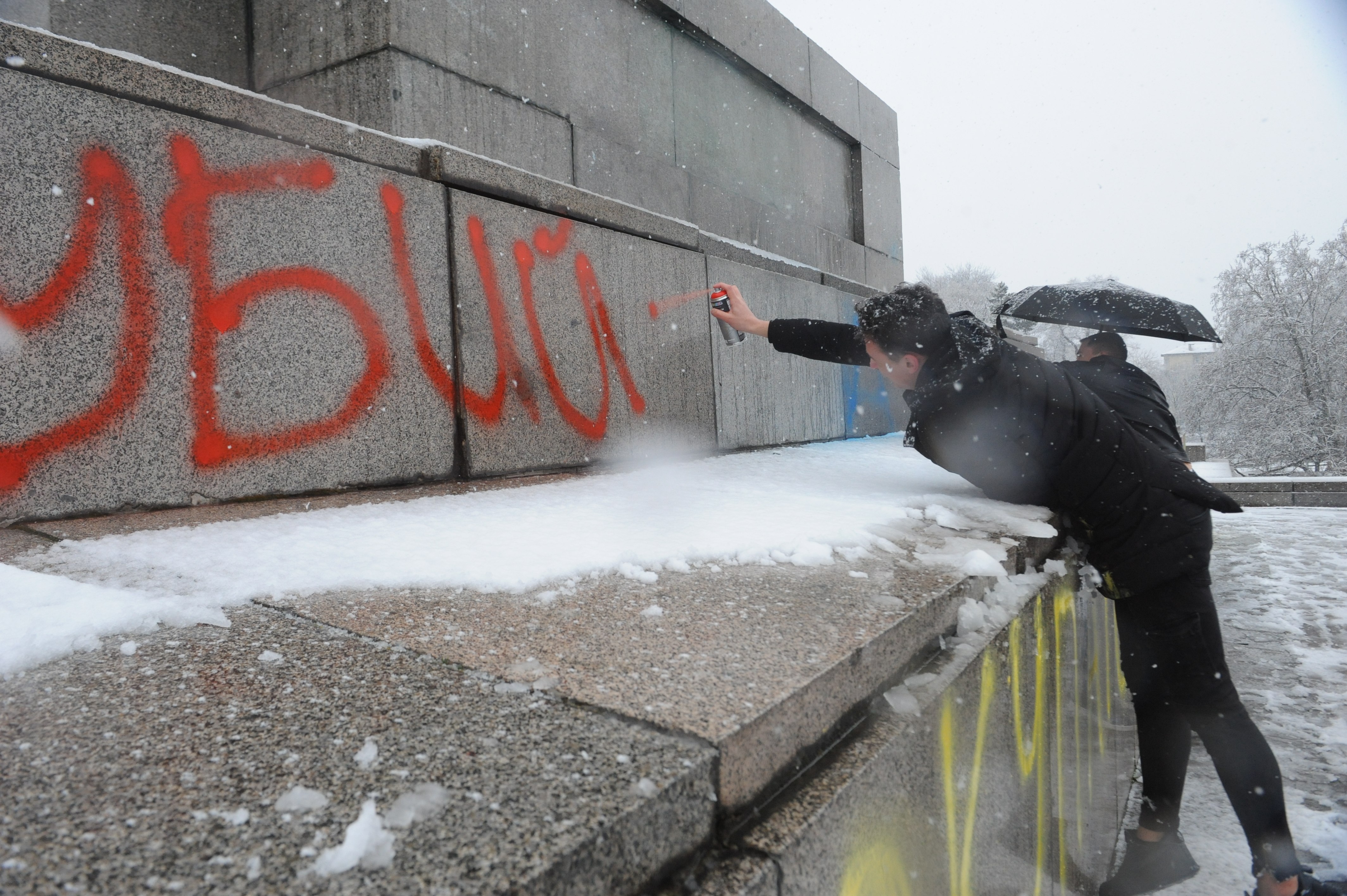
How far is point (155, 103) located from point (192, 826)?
2.67m

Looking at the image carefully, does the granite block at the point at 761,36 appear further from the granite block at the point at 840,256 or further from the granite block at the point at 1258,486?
the granite block at the point at 1258,486

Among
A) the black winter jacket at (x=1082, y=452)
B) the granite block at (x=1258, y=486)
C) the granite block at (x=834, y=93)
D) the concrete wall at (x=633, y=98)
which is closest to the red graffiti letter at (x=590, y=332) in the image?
the concrete wall at (x=633, y=98)

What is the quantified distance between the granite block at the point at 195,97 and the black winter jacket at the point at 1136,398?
304 centimetres

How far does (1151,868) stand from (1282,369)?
83.6 ft

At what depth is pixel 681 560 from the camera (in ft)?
6.61

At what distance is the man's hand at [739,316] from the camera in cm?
383

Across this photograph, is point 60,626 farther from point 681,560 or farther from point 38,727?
point 681,560

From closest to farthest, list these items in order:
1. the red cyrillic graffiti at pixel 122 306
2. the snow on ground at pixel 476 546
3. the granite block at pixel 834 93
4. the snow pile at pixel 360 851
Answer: the snow pile at pixel 360 851
the snow on ground at pixel 476 546
the red cyrillic graffiti at pixel 122 306
the granite block at pixel 834 93

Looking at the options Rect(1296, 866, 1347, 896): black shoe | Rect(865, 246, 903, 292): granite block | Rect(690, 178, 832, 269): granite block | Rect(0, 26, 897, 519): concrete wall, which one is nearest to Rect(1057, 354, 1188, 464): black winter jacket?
Rect(1296, 866, 1347, 896): black shoe

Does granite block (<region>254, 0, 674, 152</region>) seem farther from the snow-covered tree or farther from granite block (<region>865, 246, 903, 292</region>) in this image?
the snow-covered tree

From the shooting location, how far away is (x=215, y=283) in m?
2.72

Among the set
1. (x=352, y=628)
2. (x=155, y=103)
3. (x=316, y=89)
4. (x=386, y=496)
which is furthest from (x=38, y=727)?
(x=316, y=89)

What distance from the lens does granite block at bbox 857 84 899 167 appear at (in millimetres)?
9664

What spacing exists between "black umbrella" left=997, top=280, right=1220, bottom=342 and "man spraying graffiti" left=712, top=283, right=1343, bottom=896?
787mm
